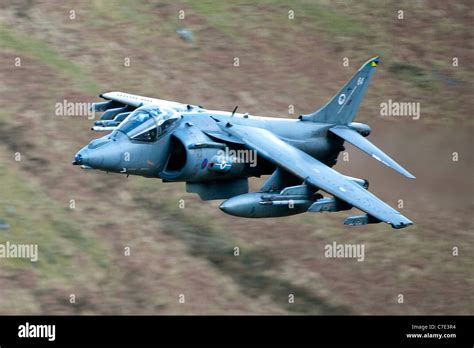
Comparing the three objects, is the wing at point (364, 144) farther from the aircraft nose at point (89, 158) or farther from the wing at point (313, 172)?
the aircraft nose at point (89, 158)

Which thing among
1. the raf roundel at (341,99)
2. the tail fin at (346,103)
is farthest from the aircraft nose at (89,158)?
the raf roundel at (341,99)

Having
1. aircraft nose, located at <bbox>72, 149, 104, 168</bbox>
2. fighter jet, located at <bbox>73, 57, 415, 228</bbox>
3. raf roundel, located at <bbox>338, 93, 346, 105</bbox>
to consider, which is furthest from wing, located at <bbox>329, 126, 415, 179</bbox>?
aircraft nose, located at <bbox>72, 149, 104, 168</bbox>

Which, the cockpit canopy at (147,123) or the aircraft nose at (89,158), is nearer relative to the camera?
the aircraft nose at (89,158)

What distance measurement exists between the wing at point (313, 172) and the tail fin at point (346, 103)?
222 cm

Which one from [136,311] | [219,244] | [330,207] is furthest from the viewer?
[219,244]

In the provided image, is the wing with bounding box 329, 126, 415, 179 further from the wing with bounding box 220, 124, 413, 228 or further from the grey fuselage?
the grey fuselage

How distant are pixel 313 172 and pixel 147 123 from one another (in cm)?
522

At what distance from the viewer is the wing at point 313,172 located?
31853mm

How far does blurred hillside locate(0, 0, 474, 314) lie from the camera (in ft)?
125

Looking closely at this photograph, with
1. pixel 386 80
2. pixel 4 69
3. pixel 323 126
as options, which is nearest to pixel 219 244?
pixel 323 126

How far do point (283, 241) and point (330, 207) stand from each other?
789cm

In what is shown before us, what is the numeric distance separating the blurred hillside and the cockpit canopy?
19.5 ft

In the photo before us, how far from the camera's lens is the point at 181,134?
34.3 metres

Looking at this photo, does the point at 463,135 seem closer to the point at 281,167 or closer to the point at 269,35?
the point at 269,35
